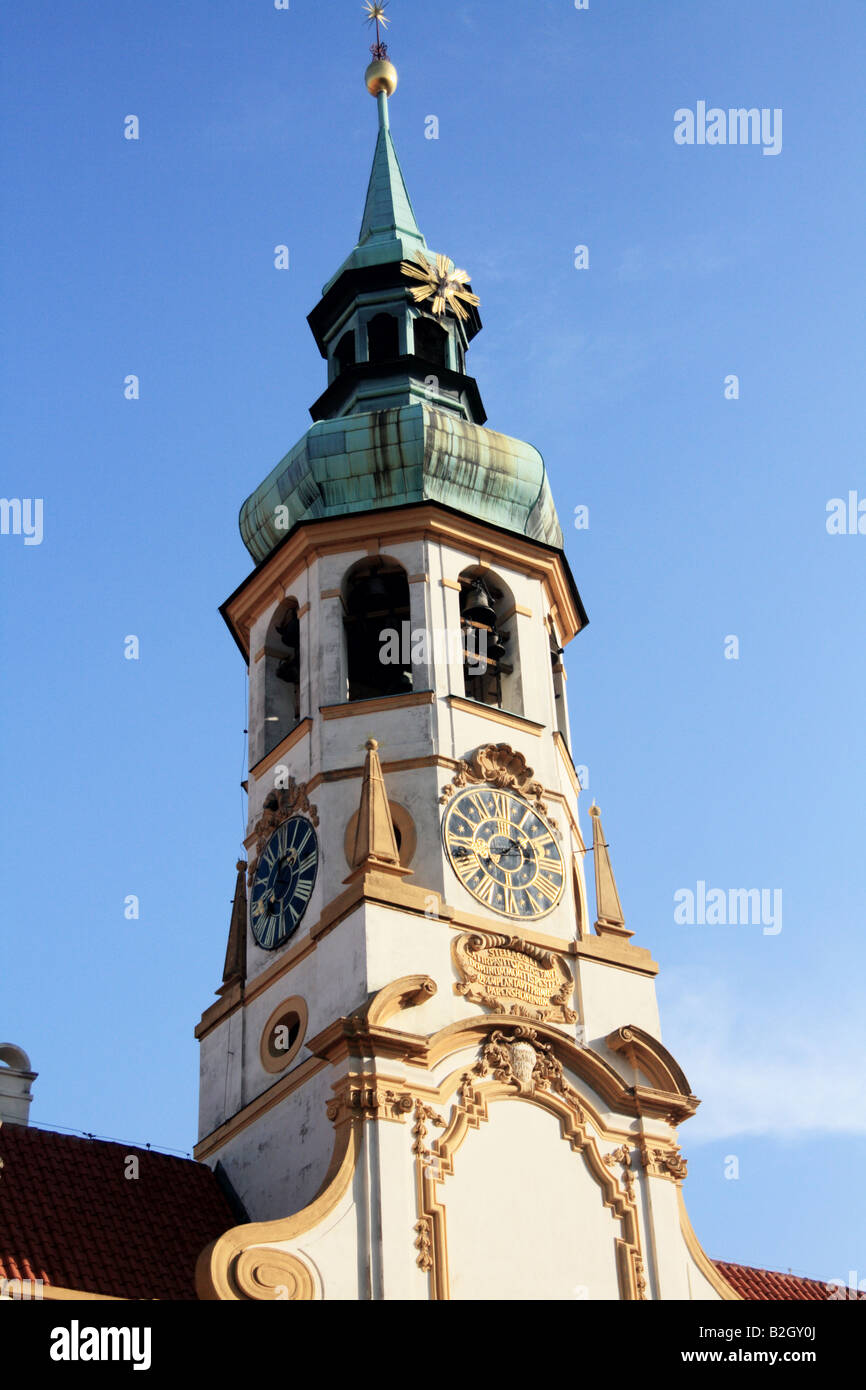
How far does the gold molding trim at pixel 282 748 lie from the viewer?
82.4 feet

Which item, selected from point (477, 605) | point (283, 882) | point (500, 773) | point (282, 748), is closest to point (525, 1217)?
point (283, 882)

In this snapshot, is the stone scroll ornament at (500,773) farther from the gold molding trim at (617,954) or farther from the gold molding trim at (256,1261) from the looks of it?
the gold molding trim at (256,1261)

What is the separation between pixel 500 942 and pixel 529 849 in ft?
5.20

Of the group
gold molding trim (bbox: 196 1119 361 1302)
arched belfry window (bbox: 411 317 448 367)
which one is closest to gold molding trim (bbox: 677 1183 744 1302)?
gold molding trim (bbox: 196 1119 361 1302)

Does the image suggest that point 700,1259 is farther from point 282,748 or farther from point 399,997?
point 282,748

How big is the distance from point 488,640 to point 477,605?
1.75 ft

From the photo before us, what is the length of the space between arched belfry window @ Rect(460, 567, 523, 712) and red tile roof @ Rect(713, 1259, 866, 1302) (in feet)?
24.1

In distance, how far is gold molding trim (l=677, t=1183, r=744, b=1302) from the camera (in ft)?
74.5

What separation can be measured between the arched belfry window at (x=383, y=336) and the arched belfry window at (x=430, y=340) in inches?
11.7

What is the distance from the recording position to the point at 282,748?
1007 inches

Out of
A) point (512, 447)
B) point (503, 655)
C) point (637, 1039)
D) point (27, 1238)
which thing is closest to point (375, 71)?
point (512, 447)

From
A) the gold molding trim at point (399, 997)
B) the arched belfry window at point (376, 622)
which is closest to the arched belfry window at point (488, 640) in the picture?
the arched belfry window at point (376, 622)

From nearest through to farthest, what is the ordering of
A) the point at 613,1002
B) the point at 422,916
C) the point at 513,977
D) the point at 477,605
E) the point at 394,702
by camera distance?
1. the point at 422,916
2. the point at 513,977
3. the point at 613,1002
4. the point at 394,702
5. the point at 477,605

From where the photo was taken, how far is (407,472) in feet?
87.7
